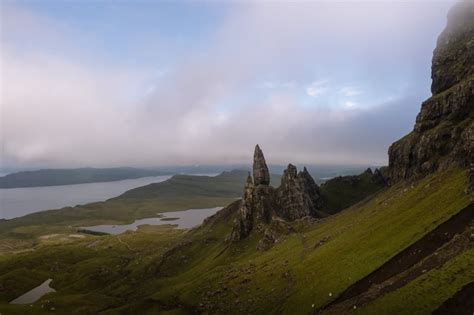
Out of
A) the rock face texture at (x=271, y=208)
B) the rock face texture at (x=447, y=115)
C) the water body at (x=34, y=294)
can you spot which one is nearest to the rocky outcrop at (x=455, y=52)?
the rock face texture at (x=447, y=115)

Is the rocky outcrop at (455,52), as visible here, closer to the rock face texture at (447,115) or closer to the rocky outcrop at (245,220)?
the rock face texture at (447,115)

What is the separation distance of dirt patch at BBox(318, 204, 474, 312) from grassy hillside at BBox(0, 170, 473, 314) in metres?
1.71

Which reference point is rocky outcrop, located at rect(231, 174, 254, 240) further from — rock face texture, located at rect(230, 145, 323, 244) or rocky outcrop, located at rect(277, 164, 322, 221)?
rocky outcrop, located at rect(277, 164, 322, 221)

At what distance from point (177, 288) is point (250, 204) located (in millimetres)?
62978

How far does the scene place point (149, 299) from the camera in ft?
447

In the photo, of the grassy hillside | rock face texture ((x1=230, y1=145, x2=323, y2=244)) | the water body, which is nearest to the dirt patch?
the grassy hillside

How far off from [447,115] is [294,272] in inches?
3488

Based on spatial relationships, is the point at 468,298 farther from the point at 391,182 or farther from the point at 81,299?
the point at 81,299

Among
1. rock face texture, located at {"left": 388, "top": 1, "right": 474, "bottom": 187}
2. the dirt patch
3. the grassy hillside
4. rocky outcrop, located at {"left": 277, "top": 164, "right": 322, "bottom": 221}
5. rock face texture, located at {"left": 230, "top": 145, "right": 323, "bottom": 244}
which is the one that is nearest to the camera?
the dirt patch

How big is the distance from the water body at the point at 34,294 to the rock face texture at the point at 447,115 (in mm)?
181423

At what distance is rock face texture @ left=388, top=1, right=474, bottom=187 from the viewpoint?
124 m

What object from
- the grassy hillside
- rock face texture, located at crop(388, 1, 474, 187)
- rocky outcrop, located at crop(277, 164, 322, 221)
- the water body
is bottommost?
the water body

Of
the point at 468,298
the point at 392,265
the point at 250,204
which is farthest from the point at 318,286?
the point at 250,204

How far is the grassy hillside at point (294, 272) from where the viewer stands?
82.0 meters
